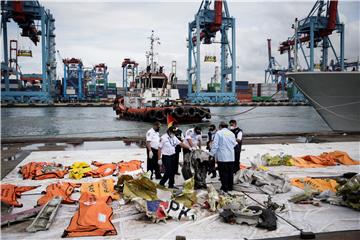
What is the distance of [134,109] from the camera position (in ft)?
92.7

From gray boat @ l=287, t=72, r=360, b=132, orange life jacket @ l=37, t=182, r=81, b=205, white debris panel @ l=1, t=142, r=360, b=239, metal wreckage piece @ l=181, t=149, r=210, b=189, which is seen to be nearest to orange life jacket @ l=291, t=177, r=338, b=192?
white debris panel @ l=1, t=142, r=360, b=239

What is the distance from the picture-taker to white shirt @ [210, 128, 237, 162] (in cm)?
555

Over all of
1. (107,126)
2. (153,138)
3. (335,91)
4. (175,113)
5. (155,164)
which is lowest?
(107,126)

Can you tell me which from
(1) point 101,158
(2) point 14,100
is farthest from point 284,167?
(2) point 14,100

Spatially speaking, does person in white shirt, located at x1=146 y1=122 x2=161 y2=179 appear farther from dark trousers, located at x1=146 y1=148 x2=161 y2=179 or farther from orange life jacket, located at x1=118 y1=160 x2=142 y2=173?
orange life jacket, located at x1=118 y1=160 x2=142 y2=173

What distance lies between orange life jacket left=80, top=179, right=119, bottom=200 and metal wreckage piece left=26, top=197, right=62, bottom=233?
0.63 m

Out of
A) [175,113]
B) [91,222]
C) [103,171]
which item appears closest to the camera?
[91,222]

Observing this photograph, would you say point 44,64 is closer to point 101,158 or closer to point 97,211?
point 101,158

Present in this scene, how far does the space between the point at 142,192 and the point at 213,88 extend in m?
82.6

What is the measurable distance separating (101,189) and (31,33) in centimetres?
4942

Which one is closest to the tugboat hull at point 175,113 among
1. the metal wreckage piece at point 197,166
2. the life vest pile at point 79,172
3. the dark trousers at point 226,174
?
the life vest pile at point 79,172

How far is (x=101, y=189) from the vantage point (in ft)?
18.5

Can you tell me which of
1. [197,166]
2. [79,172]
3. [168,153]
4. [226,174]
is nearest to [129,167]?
[79,172]

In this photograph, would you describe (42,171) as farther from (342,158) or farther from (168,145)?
(342,158)
